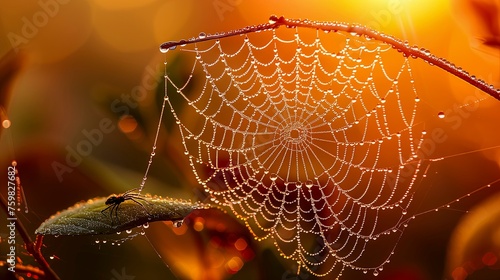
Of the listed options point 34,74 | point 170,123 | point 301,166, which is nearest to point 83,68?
point 34,74

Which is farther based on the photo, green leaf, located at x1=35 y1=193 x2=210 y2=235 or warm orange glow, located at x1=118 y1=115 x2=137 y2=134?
warm orange glow, located at x1=118 y1=115 x2=137 y2=134

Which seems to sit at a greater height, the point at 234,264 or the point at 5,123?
the point at 5,123

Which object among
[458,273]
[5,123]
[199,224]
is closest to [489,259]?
[458,273]

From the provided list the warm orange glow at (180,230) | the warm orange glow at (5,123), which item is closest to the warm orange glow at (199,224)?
the warm orange glow at (180,230)

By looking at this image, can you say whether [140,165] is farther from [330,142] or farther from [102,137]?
[330,142]

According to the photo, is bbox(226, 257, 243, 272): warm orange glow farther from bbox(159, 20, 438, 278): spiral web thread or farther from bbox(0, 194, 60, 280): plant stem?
bbox(0, 194, 60, 280): plant stem

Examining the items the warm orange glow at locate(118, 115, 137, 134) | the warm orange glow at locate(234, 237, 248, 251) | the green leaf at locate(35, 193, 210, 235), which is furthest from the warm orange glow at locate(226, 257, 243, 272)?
the green leaf at locate(35, 193, 210, 235)

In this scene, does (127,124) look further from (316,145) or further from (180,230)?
(316,145)
